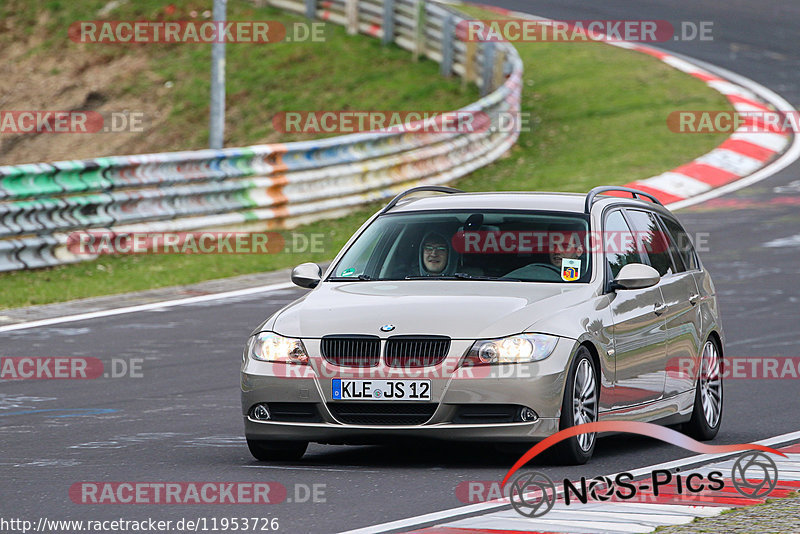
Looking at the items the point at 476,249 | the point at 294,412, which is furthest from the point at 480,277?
the point at 294,412

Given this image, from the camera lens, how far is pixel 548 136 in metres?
26.8

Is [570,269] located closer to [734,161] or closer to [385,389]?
[385,389]

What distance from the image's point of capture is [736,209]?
20531 millimetres

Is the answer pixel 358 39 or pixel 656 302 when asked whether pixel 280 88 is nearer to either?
pixel 358 39

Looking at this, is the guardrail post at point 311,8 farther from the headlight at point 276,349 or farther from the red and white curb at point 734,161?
the headlight at point 276,349

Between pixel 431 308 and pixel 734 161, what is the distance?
15.9 meters

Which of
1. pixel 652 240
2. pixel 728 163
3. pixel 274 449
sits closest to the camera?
pixel 274 449

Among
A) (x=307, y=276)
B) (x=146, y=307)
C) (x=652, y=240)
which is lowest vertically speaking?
(x=146, y=307)

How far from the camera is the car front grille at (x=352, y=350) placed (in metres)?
8.32

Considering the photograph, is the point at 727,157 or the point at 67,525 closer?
the point at 67,525

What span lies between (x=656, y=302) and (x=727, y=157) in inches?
571

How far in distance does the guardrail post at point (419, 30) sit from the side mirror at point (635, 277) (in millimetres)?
23538

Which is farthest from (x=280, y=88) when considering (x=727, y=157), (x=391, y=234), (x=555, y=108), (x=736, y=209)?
(x=391, y=234)

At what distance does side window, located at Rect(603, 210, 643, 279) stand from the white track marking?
20.9 feet
